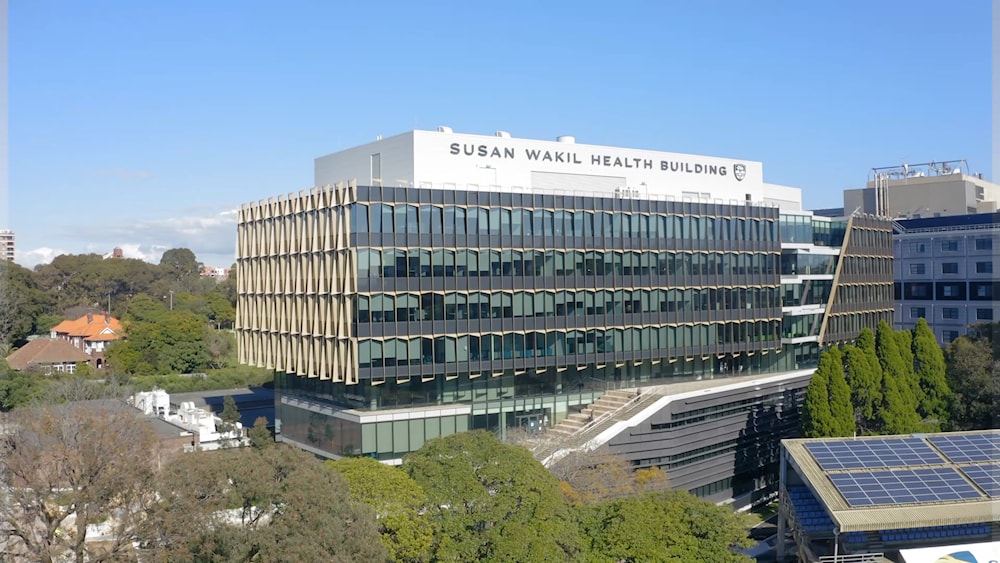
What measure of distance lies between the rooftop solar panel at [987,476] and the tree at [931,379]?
19.1 metres

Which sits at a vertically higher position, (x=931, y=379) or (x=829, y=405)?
(x=931, y=379)

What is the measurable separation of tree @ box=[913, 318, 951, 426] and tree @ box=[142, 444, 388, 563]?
173 ft

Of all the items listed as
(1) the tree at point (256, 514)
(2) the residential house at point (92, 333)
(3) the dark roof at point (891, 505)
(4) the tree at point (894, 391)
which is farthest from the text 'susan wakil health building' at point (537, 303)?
(2) the residential house at point (92, 333)

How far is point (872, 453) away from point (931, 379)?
2122 centimetres

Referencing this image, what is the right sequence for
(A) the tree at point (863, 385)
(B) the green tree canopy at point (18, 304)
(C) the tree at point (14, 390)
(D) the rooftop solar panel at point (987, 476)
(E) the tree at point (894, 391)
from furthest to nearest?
1. (B) the green tree canopy at point (18, 304)
2. (C) the tree at point (14, 390)
3. (A) the tree at point (863, 385)
4. (E) the tree at point (894, 391)
5. (D) the rooftop solar panel at point (987, 476)

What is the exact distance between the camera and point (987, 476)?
5103 centimetres

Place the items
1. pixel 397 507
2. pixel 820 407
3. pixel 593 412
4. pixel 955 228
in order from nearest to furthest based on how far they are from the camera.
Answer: pixel 397 507
pixel 820 407
pixel 593 412
pixel 955 228

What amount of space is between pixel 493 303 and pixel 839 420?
1070 inches

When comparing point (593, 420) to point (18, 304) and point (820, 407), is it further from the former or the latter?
point (18, 304)

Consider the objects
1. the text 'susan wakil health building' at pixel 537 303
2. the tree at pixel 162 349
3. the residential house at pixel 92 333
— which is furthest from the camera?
the residential house at pixel 92 333

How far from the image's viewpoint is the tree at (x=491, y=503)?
37.0m

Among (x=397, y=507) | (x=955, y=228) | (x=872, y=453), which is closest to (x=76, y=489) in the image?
(x=397, y=507)

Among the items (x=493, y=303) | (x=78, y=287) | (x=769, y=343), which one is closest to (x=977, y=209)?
(x=769, y=343)

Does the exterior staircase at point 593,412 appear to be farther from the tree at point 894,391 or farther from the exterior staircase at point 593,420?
the tree at point 894,391
